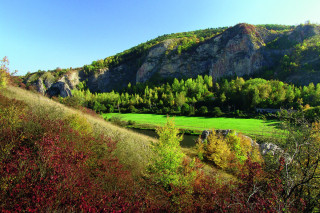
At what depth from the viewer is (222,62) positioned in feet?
360

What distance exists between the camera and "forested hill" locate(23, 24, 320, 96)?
85.4m

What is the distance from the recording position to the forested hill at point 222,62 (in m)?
85.4

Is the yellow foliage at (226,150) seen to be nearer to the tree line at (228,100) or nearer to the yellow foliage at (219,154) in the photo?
the yellow foliage at (219,154)

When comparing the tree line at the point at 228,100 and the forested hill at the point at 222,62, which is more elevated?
the forested hill at the point at 222,62

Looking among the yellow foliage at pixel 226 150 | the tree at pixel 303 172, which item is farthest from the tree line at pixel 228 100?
the tree at pixel 303 172

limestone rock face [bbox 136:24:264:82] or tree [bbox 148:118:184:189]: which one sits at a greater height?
limestone rock face [bbox 136:24:264:82]

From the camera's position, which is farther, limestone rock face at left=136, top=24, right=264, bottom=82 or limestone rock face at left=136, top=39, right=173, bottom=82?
limestone rock face at left=136, top=39, right=173, bottom=82

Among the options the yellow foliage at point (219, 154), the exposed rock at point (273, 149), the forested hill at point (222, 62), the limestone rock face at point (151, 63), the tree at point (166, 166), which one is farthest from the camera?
the limestone rock face at point (151, 63)

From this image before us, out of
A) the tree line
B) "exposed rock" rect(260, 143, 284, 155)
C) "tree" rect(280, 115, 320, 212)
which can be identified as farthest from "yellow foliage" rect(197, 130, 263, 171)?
the tree line

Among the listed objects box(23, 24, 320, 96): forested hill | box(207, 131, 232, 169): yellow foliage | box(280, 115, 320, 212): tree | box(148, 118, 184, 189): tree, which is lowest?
box(207, 131, 232, 169): yellow foliage

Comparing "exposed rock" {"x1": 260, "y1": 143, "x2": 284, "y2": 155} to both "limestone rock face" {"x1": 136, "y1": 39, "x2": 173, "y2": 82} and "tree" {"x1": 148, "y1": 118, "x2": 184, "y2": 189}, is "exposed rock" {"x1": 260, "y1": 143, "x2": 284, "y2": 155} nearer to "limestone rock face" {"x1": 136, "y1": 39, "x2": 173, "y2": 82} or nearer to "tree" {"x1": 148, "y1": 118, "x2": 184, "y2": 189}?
"tree" {"x1": 148, "y1": 118, "x2": 184, "y2": 189}

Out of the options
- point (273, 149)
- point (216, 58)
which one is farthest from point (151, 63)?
point (273, 149)

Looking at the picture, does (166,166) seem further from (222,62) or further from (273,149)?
(222,62)

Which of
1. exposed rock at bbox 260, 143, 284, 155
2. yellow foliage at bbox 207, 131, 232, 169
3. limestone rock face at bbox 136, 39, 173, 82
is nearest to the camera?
exposed rock at bbox 260, 143, 284, 155
